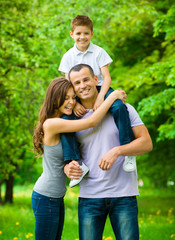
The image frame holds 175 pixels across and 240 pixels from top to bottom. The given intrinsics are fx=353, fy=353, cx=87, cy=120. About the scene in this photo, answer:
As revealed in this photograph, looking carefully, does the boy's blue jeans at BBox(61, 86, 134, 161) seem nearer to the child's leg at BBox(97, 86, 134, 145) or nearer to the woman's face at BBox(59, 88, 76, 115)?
the child's leg at BBox(97, 86, 134, 145)

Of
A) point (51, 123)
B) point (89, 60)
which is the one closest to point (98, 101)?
point (51, 123)

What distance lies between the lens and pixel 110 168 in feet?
9.30

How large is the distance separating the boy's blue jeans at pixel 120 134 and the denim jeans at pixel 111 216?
1.31ft

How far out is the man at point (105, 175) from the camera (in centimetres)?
275

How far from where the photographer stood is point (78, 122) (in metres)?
2.84

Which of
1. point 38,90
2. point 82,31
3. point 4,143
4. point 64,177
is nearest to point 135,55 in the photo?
point 38,90

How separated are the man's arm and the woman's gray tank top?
44cm

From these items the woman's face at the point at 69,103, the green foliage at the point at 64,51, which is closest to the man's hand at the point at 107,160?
the woman's face at the point at 69,103

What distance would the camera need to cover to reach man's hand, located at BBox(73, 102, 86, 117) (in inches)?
117

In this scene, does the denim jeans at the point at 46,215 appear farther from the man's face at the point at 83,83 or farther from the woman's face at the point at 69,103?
the man's face at the point at 83,83

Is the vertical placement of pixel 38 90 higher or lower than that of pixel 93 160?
higher

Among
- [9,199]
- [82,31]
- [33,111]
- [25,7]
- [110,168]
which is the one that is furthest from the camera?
[9,199]

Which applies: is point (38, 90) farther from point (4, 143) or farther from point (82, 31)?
point (82, 31)

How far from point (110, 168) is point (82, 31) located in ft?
4.85
